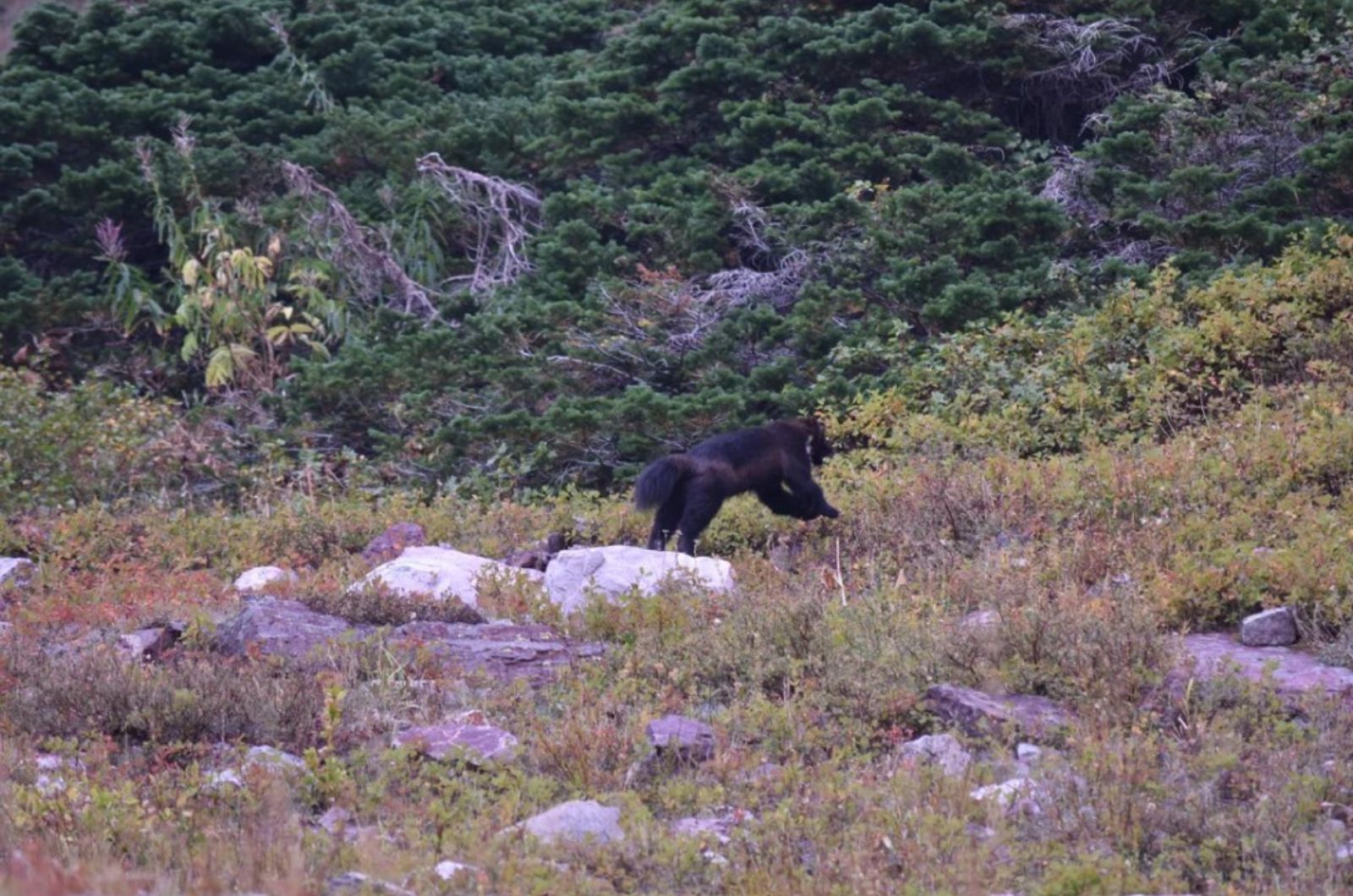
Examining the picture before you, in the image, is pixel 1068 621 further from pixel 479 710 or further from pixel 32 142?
pixel 32 142

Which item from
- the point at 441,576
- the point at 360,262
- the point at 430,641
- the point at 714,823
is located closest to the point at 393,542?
the point at 441,576

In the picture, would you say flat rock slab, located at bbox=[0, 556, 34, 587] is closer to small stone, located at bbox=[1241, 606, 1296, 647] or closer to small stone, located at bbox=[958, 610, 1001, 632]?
small stone, located at bbox=[958, 610, 1001, 632]

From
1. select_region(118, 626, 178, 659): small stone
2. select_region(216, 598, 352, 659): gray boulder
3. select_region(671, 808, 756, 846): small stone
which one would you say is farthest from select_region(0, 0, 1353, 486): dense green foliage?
select_region(671, 808, 756, 846): small stone

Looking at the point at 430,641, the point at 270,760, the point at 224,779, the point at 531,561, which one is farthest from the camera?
the point at 531,561

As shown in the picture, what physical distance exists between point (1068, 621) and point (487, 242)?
12.8 m

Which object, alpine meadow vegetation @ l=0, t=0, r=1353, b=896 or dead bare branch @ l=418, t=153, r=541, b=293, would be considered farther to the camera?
dead bare branch @ l=418, t=153, r=541, b=293

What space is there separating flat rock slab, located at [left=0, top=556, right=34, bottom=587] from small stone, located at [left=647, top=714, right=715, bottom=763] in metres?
5.95

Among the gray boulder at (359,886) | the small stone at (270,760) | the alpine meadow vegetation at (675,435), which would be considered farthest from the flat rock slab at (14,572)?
the gray boulder at (359,886)

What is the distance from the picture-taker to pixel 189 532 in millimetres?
12234

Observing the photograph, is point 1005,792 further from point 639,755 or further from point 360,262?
point 360,262

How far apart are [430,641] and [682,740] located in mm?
2230

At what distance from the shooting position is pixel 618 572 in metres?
9.71

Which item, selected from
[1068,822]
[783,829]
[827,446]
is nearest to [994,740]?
[1068,822]

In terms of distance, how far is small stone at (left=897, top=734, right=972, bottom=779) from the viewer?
6.23 m
